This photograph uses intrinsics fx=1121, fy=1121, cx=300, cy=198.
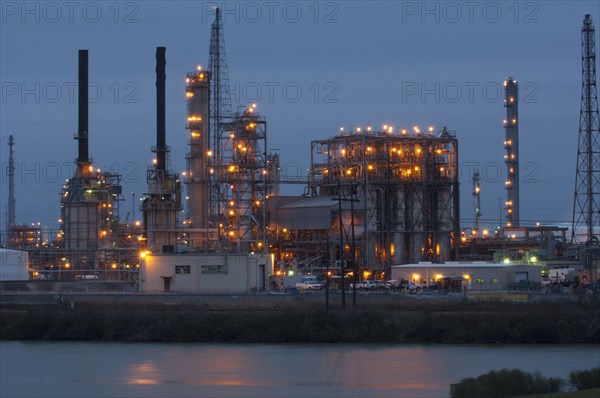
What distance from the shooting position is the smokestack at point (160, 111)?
73125 millimetres

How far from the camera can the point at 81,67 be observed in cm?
7638

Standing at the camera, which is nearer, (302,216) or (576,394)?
(576,394)

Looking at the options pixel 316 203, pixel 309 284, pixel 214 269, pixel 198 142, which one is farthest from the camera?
pixel 198 142

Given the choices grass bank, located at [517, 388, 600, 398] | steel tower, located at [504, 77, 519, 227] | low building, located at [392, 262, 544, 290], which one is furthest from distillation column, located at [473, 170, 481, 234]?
grass bank, located at [517, 388, 600, 398]

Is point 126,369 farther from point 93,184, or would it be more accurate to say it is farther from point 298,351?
point 93,184

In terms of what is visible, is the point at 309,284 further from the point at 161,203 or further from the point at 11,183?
the point at 11,183

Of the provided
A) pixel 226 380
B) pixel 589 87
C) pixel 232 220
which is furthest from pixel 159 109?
pixel 226 380

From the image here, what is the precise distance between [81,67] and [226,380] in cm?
4722

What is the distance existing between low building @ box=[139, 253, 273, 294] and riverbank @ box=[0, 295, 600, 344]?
878cm

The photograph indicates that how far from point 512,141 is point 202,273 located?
35.8 meters

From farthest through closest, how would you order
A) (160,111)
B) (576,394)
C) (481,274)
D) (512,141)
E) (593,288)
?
(512,141)
(160,111)
(481,274)
(593,288)
(576,394)

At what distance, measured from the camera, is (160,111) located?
74.7 metres

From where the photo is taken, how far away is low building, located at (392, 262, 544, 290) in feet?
200

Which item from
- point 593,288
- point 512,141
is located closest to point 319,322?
point 593,288
